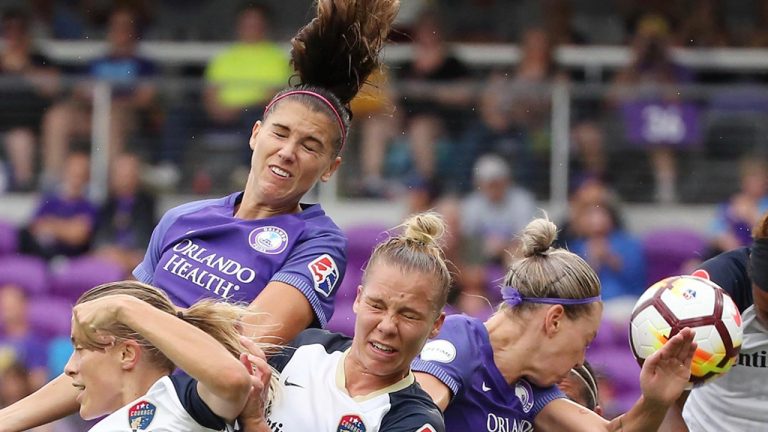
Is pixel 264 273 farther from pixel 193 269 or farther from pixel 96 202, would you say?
pixel 96 202

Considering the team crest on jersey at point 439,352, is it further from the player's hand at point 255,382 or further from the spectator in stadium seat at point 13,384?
the spectator in stadium seat at point 13,384

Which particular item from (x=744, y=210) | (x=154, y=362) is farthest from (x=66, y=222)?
(x=154, y=362)

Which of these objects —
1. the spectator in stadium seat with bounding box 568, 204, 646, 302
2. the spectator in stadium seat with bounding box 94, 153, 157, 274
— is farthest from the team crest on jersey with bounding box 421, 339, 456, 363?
the spectator in stadium seat with bounding box 94, 153, 157, 274

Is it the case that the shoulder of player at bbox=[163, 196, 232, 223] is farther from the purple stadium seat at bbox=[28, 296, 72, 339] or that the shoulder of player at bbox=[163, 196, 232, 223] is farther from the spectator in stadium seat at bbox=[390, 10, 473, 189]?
the spectator in stadium seat at bbox=[390, 10, 473, 189]

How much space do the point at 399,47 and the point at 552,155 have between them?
155 cm

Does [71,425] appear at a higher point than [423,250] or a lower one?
lower

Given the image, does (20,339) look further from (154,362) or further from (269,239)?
(154,362)

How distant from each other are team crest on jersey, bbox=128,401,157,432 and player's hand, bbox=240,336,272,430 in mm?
248

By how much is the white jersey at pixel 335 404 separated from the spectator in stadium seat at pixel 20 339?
193 inches

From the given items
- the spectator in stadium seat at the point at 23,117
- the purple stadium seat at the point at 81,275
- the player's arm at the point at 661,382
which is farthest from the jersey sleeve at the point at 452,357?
the spectator in stadium seat at the point at 23,117

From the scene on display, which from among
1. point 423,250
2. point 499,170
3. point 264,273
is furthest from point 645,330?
point 499,170

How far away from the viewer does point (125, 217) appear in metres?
9.70

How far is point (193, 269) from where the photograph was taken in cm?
466

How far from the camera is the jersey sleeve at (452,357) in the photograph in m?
4.53
